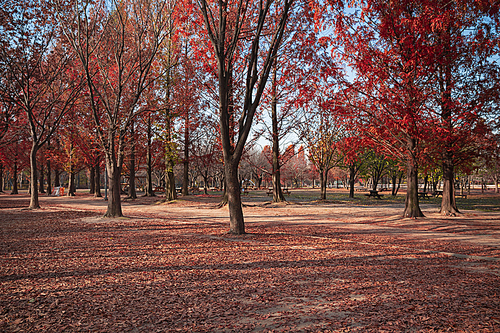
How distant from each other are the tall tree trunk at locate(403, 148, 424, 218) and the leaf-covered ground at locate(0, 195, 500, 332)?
4166mm

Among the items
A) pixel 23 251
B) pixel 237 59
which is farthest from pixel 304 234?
pixel 237 59

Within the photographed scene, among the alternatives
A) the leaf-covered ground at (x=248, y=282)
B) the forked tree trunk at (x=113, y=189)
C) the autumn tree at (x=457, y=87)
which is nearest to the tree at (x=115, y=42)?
the forked tree trunk at (x=113, y=189)

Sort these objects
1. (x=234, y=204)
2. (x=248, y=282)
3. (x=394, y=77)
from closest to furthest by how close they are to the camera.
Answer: (x=248, y=282) → (x=234, y=204) → (x=394, y=77)

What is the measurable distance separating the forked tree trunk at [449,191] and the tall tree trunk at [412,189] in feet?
7.85

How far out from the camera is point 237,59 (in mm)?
20062

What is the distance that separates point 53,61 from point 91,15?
6237 millimetres

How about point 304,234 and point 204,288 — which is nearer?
point 204,288

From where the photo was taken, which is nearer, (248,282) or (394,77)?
(248,282)

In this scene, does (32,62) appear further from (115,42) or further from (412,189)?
(412,189)

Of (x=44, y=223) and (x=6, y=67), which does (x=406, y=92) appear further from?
(x=6, y=67)

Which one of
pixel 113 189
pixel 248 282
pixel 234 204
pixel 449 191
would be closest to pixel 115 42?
pixel 113 189

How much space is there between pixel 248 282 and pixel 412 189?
11.9 metres

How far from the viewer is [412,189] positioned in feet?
49.2

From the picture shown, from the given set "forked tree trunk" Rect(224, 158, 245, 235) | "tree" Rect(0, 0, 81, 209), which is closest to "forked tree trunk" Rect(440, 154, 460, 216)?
"forked tree trunk" Rect(224, 158, 245, 235)
